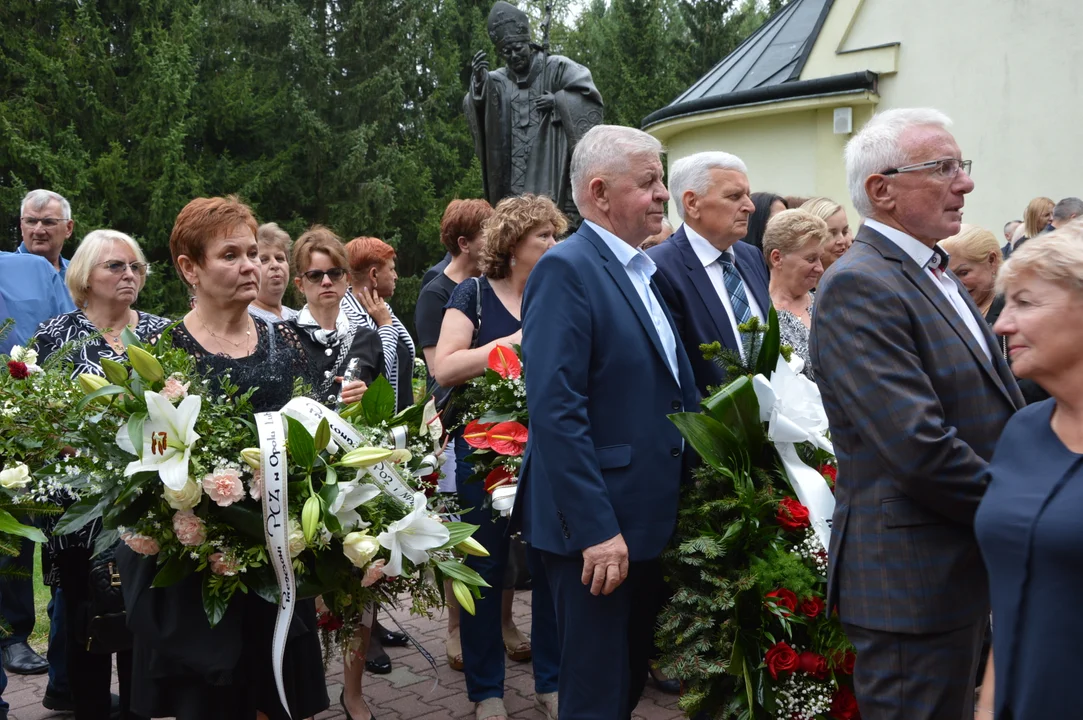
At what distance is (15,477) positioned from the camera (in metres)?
3.33

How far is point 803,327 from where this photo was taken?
484 centimetres

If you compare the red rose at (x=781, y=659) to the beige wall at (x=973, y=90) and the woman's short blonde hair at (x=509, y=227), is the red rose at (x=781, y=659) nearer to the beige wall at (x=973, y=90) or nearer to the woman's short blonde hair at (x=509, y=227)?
the woman's short blonde hair at (x=509, y=227)

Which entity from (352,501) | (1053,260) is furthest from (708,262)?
(1053,260)

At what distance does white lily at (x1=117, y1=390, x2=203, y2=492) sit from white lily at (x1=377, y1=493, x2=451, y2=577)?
0.61 meters

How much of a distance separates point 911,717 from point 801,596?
61 centimetres

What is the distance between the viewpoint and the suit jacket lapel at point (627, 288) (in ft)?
11.3

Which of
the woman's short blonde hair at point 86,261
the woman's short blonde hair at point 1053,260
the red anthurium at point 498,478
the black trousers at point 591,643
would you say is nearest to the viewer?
the woman's short blonde hair at point 1053,260

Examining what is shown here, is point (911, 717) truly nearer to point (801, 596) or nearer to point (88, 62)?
point (801, 596)

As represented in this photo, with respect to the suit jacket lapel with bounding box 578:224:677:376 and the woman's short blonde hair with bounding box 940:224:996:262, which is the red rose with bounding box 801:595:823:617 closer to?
the suit jacket lapel with bounding box 578:224:677:376

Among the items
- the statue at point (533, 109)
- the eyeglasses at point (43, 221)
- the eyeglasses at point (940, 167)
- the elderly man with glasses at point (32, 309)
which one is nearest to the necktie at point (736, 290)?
the eyeglasses at point (940, 167)

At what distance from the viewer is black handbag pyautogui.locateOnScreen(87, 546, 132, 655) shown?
360 centimetres

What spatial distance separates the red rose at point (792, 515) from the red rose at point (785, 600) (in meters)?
0.23

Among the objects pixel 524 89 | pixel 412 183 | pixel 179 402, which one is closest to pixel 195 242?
pixel 179 402

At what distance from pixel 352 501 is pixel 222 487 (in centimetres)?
38
